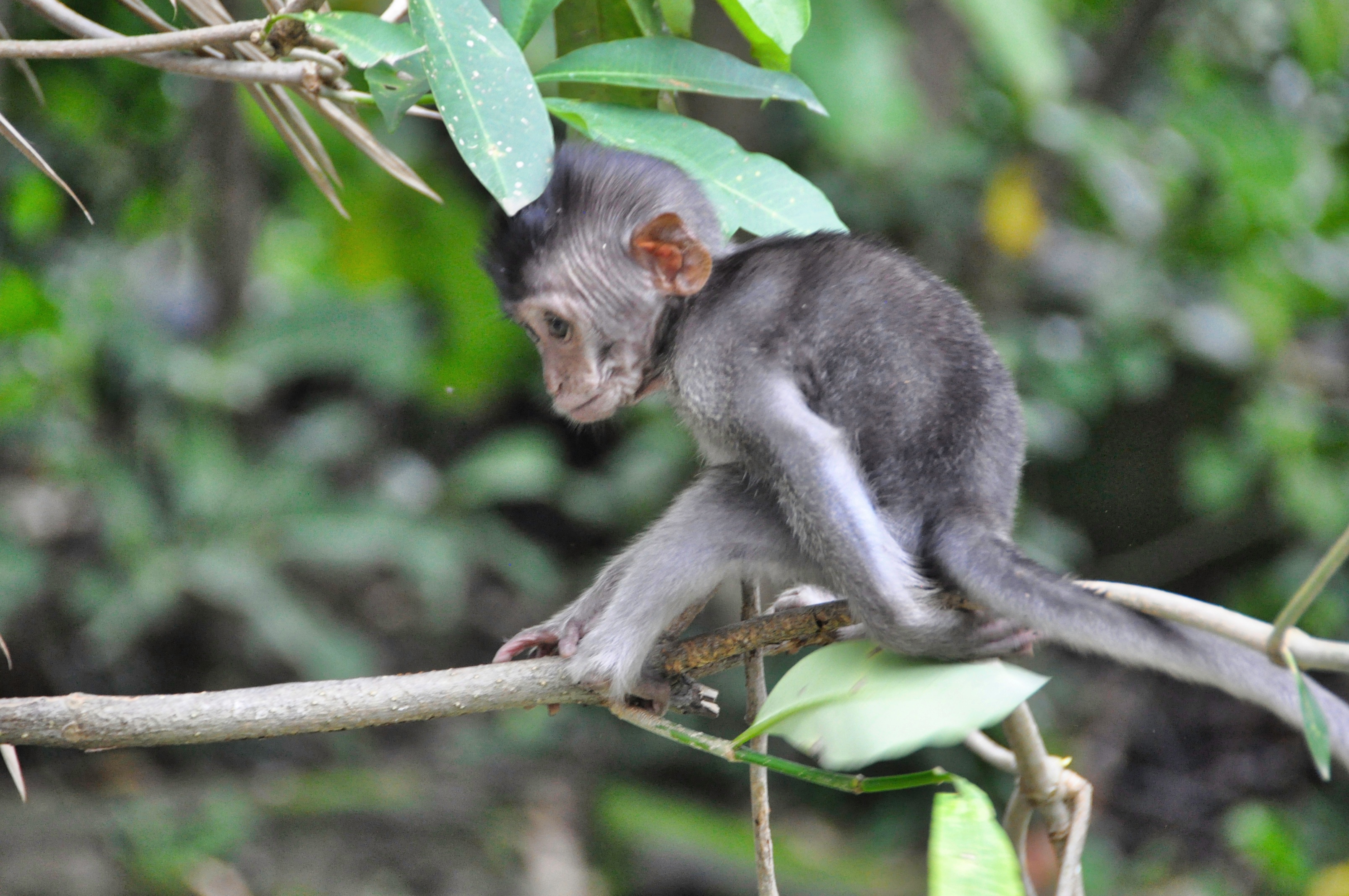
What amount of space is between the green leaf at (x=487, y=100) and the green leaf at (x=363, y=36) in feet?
0.10

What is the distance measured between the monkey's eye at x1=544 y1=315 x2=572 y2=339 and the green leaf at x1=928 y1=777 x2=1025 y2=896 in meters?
1.21

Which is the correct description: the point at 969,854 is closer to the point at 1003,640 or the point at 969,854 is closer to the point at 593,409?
the point at 1003,640

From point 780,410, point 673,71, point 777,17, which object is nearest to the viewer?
point 777,17

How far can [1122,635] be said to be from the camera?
149 centimetres

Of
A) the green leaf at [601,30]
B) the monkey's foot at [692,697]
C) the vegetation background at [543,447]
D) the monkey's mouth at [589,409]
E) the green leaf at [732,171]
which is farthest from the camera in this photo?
the vegetation background at [543,447]

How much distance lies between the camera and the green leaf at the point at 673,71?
170 cm

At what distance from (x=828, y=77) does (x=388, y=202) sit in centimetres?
188

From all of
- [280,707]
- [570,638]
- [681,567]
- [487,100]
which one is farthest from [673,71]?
[280,707]

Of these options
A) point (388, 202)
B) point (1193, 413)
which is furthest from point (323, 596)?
point (1193, 413)

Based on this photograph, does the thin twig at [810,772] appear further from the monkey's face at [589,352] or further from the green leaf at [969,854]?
the monkey's face at [589,352]

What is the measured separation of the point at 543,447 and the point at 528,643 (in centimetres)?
236

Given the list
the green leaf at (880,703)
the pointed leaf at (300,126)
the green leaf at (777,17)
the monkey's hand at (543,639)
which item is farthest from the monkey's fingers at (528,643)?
the green leaf at (777,17)

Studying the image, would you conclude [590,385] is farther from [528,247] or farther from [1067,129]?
[1067,129]

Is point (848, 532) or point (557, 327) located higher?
point (557, 327)
